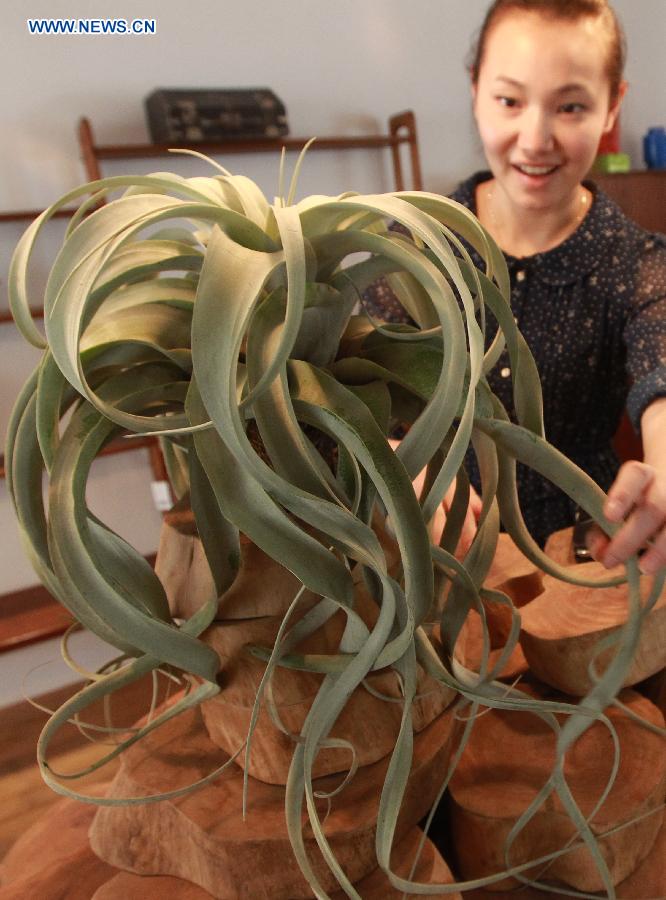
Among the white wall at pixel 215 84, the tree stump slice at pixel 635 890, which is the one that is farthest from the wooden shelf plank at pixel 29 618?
the tree stump slice at pixel 635 890

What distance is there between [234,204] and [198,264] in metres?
0.04

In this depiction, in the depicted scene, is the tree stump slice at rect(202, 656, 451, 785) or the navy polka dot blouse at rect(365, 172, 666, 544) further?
the navy polka dot blouse at rect(365, 172, 666, 544)

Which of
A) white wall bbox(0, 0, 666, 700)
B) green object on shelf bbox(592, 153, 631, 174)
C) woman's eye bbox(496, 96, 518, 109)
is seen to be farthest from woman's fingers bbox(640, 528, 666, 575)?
green object on shelf bbox(592, 153, 631, 174)

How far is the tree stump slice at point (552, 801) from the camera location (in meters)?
0.44

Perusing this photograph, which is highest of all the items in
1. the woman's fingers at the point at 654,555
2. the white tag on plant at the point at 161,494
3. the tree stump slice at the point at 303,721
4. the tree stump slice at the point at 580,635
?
the woman's fingers at the point at 654,555

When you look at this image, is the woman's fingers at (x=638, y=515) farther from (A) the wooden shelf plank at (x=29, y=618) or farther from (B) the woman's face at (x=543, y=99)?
(A) the wooden shelf plank at (x=29, y=618)

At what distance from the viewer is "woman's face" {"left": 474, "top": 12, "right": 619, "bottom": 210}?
0.84m

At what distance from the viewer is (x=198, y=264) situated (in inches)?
15.5

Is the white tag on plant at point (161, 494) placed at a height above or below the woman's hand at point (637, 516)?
below

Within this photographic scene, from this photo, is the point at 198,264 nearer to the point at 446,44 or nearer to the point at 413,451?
the point at 413,451

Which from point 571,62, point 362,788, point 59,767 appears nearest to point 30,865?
point 362,788

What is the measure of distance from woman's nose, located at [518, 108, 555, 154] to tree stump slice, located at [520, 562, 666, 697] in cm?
55

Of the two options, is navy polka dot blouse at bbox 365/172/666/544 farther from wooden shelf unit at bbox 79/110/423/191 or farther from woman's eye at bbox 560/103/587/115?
wooden shelf unit at bbox 79/110/423/191

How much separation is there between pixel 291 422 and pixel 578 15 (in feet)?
2.57
